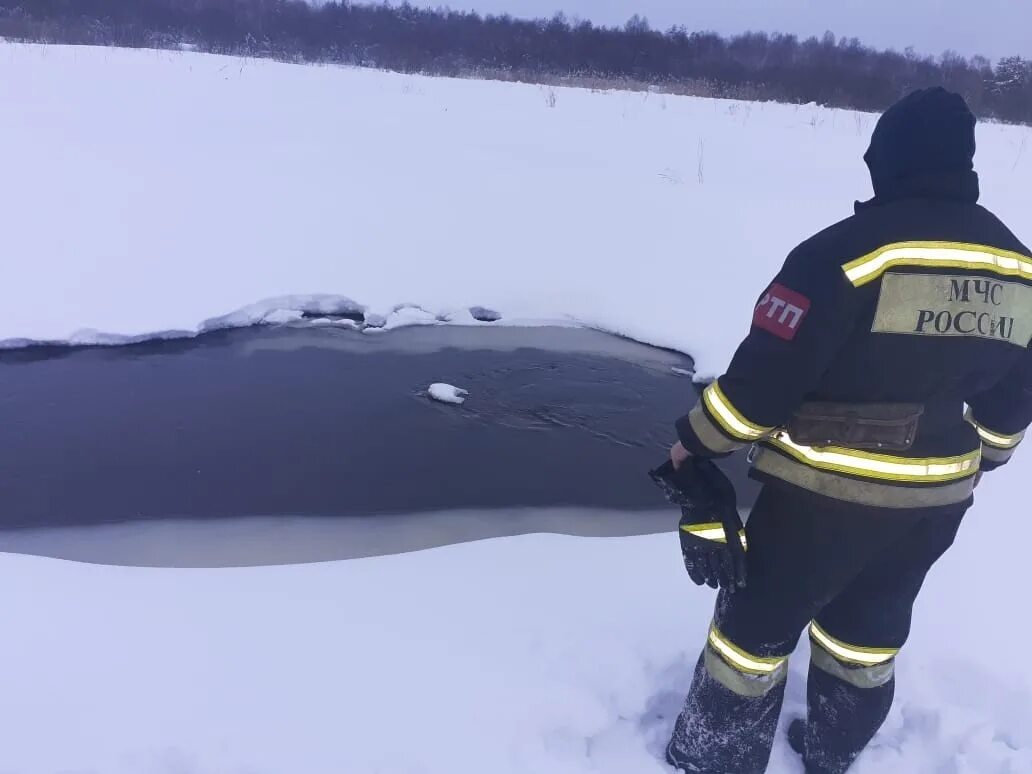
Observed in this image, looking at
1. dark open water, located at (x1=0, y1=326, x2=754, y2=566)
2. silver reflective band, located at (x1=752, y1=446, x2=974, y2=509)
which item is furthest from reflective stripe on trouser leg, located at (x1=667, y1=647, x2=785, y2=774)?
dark open water, located at (x1=0, y1=326, x2=754, y2=566)

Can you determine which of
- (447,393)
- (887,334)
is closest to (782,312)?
(887,334)

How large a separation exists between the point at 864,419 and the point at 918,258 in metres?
0.34

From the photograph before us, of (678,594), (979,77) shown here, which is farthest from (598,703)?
(979,77)

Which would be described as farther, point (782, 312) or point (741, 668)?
point (741, 668)

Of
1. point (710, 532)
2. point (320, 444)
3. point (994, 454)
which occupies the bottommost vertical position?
point (320, 444)

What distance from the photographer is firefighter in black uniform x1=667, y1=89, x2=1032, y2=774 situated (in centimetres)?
146

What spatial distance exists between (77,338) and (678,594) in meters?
4.43

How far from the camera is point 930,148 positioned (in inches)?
57.7

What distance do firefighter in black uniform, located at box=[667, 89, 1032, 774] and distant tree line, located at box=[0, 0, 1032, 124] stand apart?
16892 millimetres

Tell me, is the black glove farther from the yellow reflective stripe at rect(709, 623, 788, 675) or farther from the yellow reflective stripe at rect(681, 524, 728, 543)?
the yellow reflective stripe at rect(709, 623, 788, 675)

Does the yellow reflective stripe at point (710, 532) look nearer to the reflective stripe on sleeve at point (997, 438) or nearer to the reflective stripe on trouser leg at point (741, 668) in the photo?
the reflective stripe on trouser leg at point (741, 668)

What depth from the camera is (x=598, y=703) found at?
2.24 metres

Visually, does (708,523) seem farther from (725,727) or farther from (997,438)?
(997,438)

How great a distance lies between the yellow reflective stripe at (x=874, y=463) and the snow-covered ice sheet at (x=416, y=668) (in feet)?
3.33
